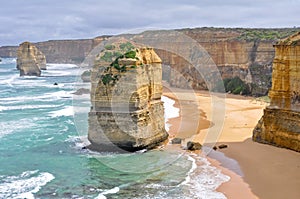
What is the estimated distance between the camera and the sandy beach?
57.0 feet

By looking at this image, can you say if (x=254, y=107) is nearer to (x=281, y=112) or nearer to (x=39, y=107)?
(x=281, y=112)

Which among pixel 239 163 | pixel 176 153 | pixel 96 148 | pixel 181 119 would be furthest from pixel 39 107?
pixel 239 163

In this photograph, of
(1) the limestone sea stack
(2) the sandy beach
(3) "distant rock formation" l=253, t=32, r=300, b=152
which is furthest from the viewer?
(1) the limestone sea stack

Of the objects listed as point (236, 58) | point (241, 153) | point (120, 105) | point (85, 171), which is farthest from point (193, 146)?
point (236, 58)

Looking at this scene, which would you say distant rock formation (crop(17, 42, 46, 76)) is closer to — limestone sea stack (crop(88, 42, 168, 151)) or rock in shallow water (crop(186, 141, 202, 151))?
limestone sea stack (crop(88, 42, 168, 151))

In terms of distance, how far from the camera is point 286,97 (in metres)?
21.8

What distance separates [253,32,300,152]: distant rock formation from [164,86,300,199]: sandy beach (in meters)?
0.83

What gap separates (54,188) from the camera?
17641 millimetres

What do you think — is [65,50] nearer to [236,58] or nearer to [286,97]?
[236,58]

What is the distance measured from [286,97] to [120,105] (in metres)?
9.51

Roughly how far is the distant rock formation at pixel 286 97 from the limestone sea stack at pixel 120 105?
7.49m

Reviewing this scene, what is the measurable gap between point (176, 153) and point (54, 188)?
808 cm

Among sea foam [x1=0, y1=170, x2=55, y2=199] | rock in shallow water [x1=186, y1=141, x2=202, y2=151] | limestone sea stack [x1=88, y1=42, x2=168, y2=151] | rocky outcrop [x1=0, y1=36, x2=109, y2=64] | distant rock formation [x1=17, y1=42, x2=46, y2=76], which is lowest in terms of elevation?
sea foam [x1=0, y1=170, x2=55, y2=199]

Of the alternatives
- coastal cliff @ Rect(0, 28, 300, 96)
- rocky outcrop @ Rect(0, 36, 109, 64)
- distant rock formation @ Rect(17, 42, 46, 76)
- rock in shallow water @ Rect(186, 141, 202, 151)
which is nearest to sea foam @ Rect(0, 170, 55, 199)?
rock in shallow water @ Rect(186, 141, 202, 151)
